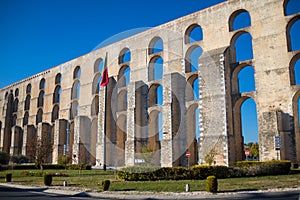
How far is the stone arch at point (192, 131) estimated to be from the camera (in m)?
27.4

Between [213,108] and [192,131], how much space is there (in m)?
4.32

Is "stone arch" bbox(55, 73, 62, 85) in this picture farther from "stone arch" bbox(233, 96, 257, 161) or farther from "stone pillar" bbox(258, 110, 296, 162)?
"stone pillar" bbox(258, 110, 296, 162)

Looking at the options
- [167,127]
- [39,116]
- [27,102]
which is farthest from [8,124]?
[167,127]

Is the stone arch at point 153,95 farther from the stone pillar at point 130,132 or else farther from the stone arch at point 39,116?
the stone arch at point 39,116

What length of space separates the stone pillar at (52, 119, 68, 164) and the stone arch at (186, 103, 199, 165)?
60.9 ft

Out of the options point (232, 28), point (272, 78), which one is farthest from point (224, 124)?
point (232, 28)

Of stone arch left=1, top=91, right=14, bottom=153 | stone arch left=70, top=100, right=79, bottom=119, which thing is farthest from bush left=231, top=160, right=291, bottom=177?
stone arch left=1, top=91, right=14, bottom=153

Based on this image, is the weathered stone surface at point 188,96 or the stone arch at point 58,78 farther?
the stone arch at point 58,78

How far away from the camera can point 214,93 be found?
24500 millimetres

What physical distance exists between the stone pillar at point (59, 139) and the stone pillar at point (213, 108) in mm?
21448

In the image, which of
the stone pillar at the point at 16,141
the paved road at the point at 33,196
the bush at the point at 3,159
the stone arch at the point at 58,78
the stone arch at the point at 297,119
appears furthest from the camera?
the stone pillar at the point at 16,141

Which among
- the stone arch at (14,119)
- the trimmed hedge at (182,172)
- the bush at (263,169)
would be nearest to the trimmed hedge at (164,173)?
the trimmed hedge at (182,172)

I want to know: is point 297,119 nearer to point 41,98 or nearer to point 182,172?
point 182,172

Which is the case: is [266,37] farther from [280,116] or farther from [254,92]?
[280,116]
